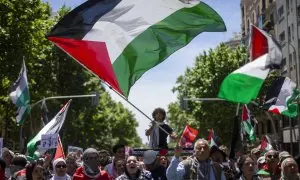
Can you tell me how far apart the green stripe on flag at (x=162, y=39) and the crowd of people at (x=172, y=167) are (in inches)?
46.9

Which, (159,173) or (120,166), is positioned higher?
(120,166)

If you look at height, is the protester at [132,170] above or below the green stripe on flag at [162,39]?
below

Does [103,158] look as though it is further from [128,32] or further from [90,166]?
[90,166]

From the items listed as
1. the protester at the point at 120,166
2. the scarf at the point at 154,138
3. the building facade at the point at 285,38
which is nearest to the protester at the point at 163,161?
the protester at the point at 120,166

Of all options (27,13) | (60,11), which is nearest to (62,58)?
(60,11)

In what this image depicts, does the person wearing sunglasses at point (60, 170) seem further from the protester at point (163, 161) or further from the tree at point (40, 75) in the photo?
the tree at point (40, 75)

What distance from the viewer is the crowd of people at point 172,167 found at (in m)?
7.35

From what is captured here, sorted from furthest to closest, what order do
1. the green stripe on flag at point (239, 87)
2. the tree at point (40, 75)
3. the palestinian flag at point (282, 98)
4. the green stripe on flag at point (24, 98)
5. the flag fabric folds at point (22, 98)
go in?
the tree at point (40, 75) < the green stripe on flag at point (24, 98) < the flag fabric folds at point (22, 98) < the palestinian flag at point (282, 98) < the green stripe on flag at point (239, 87)

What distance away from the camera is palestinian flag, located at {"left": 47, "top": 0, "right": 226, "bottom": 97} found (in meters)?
9.31

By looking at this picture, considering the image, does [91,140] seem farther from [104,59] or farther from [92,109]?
[104,59]

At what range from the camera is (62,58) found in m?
46.0

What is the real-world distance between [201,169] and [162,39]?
9.74 feet

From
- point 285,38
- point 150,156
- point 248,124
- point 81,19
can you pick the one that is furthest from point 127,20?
point 285,38

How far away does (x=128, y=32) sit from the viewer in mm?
9539
